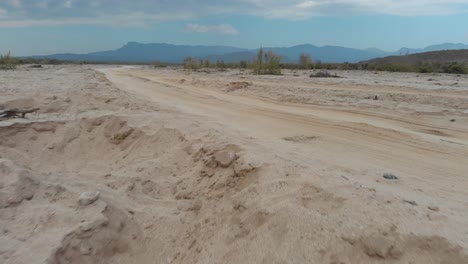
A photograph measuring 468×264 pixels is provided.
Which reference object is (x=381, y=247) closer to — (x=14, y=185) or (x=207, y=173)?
(x=207, y=173)

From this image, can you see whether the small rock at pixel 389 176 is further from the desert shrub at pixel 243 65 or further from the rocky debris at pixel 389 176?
the desert shrub at pixel 243 65

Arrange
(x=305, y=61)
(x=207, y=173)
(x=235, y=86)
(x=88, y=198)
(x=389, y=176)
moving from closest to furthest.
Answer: (x=88, y=198) < (x=389, y=176) < (x=207, y=173) < (x=235, y=86) < (x=305, y=61)

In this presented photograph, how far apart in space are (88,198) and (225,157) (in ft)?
5.31

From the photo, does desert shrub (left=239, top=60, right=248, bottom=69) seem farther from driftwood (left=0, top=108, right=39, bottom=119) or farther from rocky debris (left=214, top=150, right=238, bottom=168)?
rocky debris (left=214, top=150, right=238, bottom=168)

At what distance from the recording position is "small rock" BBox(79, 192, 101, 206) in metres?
3.71

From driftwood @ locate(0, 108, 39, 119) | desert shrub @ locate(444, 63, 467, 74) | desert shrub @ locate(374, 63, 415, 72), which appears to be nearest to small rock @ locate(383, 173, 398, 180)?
driftwood @ locate(0, 108, 39, 119)

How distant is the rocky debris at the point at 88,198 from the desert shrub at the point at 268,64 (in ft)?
54.5

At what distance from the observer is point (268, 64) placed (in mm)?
20531

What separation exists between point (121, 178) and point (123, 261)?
5.71 feet

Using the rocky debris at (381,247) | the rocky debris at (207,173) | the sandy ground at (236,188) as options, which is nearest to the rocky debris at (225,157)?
the sandy ground at (236,188)

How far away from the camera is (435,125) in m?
6.59

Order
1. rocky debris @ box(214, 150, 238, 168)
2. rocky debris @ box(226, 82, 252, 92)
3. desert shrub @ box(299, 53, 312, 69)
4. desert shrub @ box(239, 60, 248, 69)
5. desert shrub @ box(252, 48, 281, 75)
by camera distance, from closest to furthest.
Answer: rocky debris @ box(214, 150, 238, 168) < rocky debris @ box(226, 82, 252, 92) < desert shrub @ box(252, 48, 281, 75) < desert shrub @ box(299, 53, 312, 69) < desert shrub @ box(239, 60, 248, 69)

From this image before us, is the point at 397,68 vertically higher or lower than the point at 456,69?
lower

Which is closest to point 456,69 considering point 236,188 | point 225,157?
point 225,157
